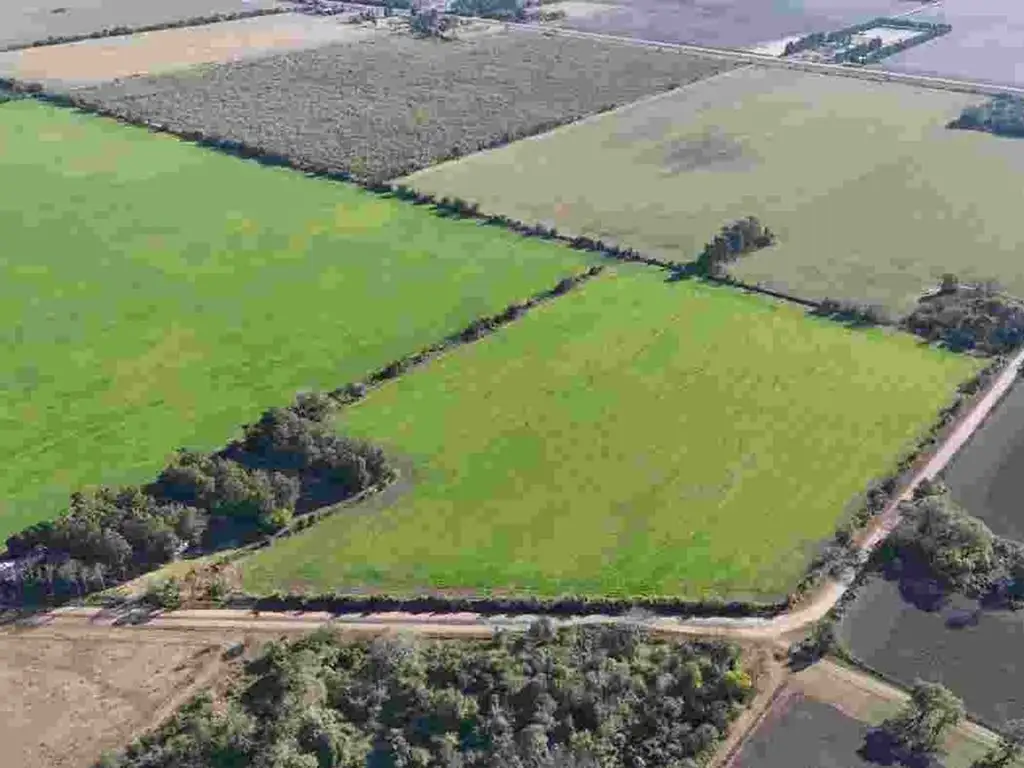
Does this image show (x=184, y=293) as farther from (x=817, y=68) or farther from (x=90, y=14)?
(x=90, y=14)

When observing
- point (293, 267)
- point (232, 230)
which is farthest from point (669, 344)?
point (232, 230)

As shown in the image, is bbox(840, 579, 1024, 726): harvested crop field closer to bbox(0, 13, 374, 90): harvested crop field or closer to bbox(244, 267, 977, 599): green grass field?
bbox(244, 267, 977, 599): green grass field

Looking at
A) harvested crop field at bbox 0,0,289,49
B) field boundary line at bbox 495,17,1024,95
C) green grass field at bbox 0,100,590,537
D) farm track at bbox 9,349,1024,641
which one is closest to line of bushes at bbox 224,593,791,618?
farm track at bbox 9,349,1024,641

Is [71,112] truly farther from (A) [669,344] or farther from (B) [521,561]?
(B) [521,561]

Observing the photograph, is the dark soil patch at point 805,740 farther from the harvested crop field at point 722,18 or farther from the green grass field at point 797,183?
the harvested crop field at point 722,18

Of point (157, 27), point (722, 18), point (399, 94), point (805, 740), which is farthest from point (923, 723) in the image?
point (157, 27)

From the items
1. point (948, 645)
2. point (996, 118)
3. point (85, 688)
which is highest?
point (996, 118)
